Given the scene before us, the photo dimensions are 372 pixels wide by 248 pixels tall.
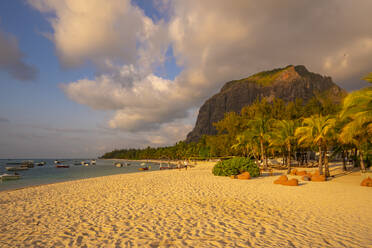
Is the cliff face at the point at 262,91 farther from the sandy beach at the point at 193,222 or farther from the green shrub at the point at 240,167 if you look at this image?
the sandy beach at the point at 193,222

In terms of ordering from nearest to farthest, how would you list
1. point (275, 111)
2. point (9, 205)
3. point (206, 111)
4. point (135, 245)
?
point (135, 245) < point (9, 205) < point (275, 111) < point (206, 111)

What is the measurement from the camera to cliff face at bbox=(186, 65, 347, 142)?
154 metres

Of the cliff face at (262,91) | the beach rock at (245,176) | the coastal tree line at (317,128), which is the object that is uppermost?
the cliff face at (262,91)

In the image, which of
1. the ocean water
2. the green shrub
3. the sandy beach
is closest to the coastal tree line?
the green shrub

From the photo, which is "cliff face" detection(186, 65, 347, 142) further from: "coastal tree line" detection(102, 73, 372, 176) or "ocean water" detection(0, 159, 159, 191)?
"coastal tree line" detection(102, 73, 372, 176)

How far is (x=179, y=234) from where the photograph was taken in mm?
5633

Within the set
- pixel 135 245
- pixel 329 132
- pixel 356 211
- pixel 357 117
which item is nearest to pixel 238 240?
pixel 135 245

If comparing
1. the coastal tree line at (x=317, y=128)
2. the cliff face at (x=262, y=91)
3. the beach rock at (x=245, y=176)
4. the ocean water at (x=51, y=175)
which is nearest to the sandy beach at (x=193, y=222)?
the coastal tree line at (x=317, y=128)

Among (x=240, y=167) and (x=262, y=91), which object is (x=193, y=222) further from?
(x=262, y=91)

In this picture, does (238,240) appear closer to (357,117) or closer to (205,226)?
(205,226)

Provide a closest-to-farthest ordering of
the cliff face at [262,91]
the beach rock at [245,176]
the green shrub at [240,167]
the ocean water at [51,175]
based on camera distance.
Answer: the beach rock at [245,176], the green shrub at [240,167], the ocean water at [51,175], the cliff face at [262,91]

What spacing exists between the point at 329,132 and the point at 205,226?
52.7 ft

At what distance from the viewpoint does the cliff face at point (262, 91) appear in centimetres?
15388

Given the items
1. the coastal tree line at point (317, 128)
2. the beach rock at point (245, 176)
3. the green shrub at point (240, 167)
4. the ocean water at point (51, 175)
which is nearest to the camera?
the coastal tree line at point (317, 128)
